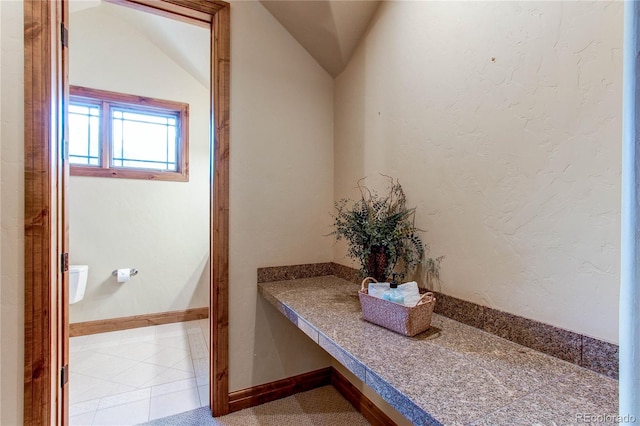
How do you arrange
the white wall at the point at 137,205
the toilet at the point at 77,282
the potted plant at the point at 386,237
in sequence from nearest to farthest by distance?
the potted plant at the point at 386,237 → the toilet at the point at 77,282 → the white wall at the point at 137,205

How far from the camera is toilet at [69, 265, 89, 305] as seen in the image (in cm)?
267

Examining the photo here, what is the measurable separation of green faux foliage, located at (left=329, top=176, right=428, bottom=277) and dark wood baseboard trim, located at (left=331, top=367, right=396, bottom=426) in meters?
0.80

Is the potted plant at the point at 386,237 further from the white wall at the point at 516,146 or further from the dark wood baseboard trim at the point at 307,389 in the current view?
the dark wood baseboard trim at the point at 307,389

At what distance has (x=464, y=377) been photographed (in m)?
0.83

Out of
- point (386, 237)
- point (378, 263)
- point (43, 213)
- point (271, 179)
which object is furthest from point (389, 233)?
point (43, 213)

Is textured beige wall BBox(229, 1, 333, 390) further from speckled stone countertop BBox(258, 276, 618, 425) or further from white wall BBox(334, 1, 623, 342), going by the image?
speckled stone countertop BBox(258, 276, 618, 425)

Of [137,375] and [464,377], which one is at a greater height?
[464,377]

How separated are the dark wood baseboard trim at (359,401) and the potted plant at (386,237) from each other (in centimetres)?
79

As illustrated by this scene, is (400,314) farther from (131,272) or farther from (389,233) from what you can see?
(131,272)

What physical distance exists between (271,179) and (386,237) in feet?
2.85

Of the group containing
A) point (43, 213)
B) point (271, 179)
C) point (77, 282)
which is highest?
point (271, 179)

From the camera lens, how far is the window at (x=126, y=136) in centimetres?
295

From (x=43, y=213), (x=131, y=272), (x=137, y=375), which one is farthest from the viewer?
(x=131, y=272)

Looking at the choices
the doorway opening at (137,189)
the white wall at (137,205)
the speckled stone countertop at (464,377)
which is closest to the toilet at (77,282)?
the doorway opening at (137,189)
